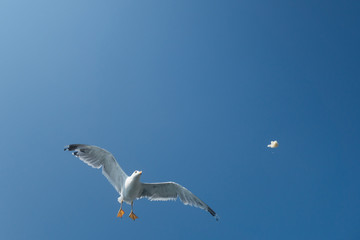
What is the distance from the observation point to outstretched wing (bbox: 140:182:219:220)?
443 inches

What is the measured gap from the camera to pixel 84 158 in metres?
10.6

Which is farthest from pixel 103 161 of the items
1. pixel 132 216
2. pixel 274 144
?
pixel 274 144

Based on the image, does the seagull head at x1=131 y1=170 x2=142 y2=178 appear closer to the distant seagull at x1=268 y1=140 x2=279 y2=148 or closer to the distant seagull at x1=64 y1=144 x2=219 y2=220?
the distant seagull at x1=64 y1=144 x2=219 y2=220

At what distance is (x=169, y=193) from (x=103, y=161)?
2.48 m

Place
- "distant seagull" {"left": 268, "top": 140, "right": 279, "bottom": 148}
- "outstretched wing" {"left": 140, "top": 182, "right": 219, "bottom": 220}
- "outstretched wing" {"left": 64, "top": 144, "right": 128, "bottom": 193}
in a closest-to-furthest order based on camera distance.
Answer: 1. "outstretched wing" {"left": 64, "top": 144, "right": 128, "bottom": 193}
2. "outstretched wing" {"left": 140, "top": 182, "right": 219, "bottom": 220}
3. "distant seagull" {"left": 268, "top": 140, "right": 279, "bottom": 148}

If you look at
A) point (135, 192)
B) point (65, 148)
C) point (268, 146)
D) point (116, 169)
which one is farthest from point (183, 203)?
point (65, 148)

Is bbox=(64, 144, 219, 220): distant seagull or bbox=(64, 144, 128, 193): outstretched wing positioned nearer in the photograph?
bbox=(64, 144, 128, 193): outstretched wing

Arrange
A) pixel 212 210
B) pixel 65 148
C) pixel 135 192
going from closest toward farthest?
pixel 65 148, pixel 135 192, pixel 212 210

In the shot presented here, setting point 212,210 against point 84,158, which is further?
point 212,210

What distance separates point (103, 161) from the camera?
10766 mm

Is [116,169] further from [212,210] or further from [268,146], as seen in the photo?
[268,146]

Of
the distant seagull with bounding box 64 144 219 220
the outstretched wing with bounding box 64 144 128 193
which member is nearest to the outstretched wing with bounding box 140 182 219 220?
the distant seagull with bounding box 64 144 219 220

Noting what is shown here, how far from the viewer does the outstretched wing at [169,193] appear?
1126 centimetres

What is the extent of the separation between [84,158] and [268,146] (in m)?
6.10
